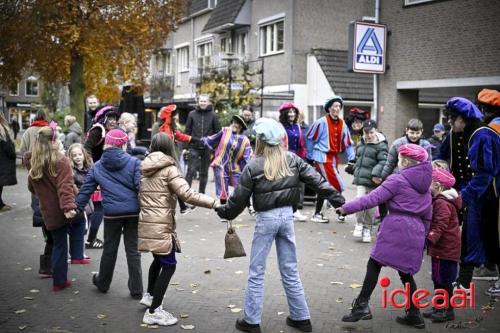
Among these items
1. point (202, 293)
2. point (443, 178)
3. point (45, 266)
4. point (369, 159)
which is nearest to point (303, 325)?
point (202, 293)

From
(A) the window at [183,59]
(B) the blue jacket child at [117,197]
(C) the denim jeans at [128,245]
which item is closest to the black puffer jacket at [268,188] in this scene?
(B) the blue jacket child at [117,197]

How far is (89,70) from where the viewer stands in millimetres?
27031

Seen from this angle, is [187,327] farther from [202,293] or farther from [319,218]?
[319,218]

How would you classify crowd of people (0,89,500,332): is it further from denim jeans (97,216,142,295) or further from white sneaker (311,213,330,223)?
white sneaker (311,213,330,223)

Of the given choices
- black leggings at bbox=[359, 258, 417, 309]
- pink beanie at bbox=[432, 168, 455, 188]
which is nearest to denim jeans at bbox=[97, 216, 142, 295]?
black leggings at bbox=[359, 258, 417, 309]

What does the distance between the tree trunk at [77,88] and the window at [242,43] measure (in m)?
9.62

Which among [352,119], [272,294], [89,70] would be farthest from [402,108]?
[89,70]

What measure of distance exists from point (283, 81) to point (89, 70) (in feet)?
28.3

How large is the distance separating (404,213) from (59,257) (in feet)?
12.3

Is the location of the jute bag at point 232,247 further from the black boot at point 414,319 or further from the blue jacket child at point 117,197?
the black boot at point 414,319

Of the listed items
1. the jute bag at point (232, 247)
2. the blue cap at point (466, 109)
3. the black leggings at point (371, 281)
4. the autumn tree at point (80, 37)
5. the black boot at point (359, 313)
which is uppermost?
the autumn tree at point (80, 37)

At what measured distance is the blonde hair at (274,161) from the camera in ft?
17.4

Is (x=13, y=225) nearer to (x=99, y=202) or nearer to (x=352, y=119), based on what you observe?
(x=99, y=202)
